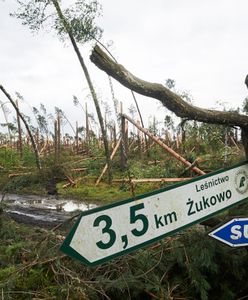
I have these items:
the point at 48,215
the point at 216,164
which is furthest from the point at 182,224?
the point at 216,164

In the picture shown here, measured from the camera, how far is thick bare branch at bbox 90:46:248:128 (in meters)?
2.51

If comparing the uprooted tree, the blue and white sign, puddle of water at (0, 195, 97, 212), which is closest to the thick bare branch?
the uprooted tree

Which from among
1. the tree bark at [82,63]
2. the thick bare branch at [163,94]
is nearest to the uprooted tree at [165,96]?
the thick bare branch at [163,94]

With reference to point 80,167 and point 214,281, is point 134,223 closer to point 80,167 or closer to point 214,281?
point 214,281

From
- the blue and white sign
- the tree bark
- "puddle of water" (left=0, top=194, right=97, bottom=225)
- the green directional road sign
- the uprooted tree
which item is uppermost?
the tree bark

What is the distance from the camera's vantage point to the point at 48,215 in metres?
8.69

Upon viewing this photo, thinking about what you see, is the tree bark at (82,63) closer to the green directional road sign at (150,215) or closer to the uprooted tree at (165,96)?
the uprooted tree at (165,96)

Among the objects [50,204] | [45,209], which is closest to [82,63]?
[50,204]

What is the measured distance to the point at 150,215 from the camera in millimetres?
2129

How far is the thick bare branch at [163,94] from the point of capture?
2.51 metres

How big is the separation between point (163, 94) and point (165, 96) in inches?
0.9

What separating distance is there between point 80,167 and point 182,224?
13.7 m

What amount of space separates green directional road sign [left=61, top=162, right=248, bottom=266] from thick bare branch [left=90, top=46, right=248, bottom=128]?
0.41 m

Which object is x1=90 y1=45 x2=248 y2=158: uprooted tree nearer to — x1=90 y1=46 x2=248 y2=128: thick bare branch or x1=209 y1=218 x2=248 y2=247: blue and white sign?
x1=90 y1=46 x2=248 y2=128: thick bare branch
